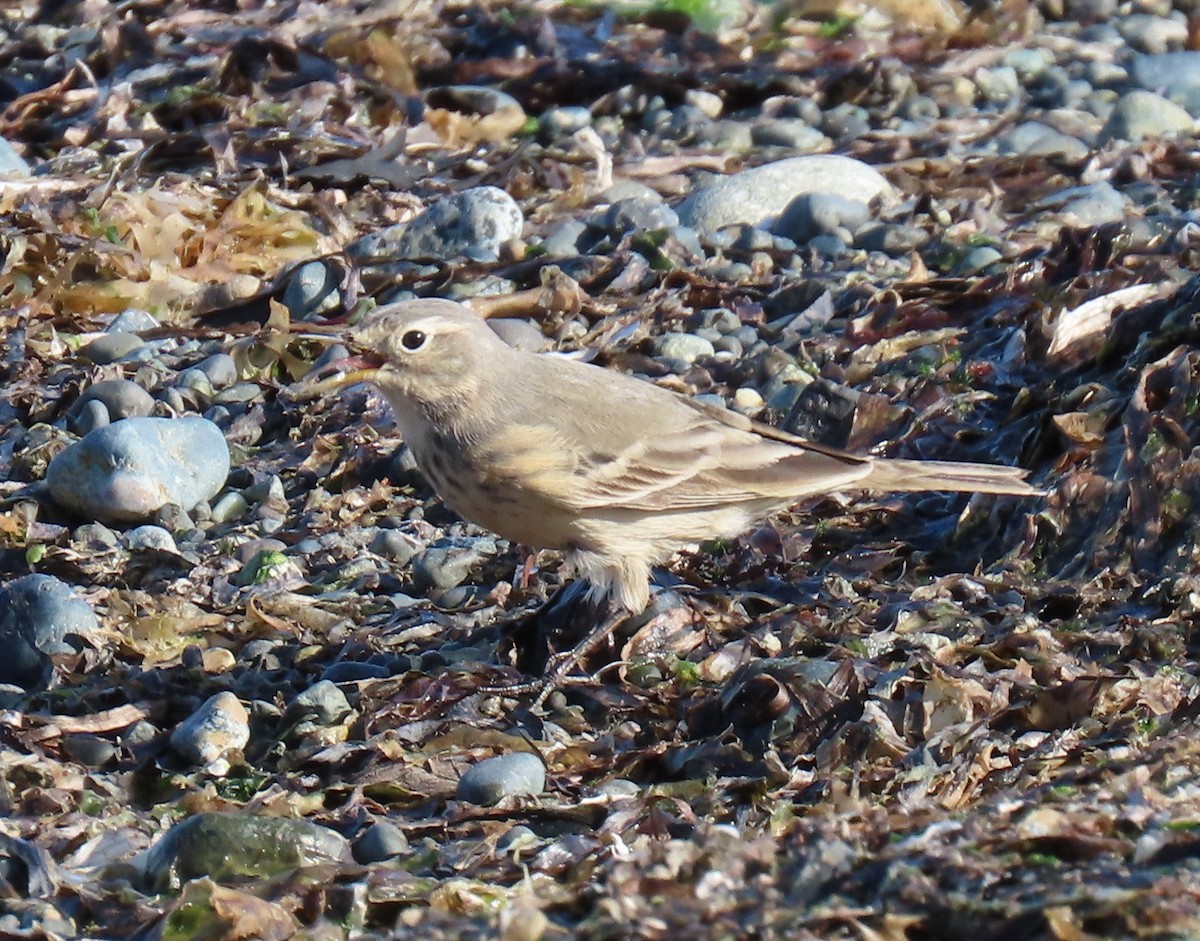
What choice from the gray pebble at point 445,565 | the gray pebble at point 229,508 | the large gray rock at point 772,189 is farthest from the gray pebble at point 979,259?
the gray pebble at point 229,508

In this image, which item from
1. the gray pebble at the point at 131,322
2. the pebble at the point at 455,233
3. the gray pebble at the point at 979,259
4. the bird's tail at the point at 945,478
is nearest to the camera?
the bird's tail at the point at 945,478

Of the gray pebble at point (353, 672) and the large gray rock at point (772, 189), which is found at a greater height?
the gray pebble at point (353, 672)

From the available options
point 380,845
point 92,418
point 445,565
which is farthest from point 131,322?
point 380,845

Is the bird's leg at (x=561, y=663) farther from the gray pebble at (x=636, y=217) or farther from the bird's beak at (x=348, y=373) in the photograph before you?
the gray pebble at (x=636, y=217)

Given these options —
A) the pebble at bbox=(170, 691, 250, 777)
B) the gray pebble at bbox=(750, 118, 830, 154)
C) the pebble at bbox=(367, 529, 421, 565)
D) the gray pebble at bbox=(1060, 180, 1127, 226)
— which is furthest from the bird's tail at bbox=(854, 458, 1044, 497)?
the gray pebble at bbox=(750, 118, 830, 154)

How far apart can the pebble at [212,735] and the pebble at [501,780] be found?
73 centimetres

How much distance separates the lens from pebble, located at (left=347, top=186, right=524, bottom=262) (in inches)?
368

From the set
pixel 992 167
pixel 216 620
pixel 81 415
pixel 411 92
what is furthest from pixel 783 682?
pixel 411 92

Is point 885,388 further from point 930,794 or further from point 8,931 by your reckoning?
point 8,931

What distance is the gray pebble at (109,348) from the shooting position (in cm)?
846

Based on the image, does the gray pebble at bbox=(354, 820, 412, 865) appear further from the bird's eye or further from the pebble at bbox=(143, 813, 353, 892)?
the bird's eye

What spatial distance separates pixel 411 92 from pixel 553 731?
6277mm

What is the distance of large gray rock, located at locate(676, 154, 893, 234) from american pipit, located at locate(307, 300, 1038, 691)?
2.95 meters

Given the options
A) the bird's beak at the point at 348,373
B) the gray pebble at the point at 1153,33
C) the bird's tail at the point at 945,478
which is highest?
the bird's beak at the point at 348,373
